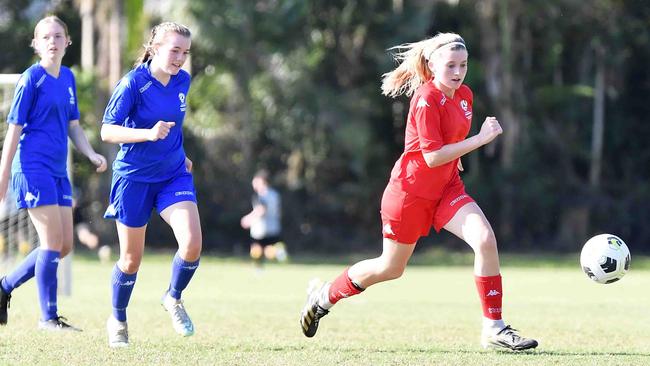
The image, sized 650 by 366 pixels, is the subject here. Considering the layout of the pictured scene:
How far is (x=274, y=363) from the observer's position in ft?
22.8

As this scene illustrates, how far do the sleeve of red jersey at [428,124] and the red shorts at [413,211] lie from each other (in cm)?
40

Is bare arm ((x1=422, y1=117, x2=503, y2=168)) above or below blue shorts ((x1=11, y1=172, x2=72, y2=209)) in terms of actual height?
above

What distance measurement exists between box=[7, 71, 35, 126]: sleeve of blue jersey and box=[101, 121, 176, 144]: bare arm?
106 cm

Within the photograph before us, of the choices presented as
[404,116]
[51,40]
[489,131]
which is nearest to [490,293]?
[489,131]

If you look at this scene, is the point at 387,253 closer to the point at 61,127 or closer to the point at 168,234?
the point at 61,127

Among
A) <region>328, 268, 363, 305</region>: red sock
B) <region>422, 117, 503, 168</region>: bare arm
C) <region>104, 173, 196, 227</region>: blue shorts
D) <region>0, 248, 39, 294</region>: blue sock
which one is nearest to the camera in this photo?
<region>422, 117, 503, 168</region>: bare arm

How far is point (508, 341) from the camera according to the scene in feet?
24.6

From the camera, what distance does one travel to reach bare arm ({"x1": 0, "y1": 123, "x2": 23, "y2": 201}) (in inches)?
312

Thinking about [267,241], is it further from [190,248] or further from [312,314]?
[190,248]

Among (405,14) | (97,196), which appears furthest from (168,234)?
(405,14)

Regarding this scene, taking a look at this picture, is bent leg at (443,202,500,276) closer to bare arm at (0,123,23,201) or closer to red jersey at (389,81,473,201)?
red jersey at (389,81,473,201)

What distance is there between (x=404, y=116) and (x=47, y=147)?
21269mm

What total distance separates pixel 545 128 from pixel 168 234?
387 inches

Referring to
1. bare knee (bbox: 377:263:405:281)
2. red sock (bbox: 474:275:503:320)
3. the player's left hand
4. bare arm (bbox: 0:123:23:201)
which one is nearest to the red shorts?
bare knee (bbox: 377:263:405:281)
